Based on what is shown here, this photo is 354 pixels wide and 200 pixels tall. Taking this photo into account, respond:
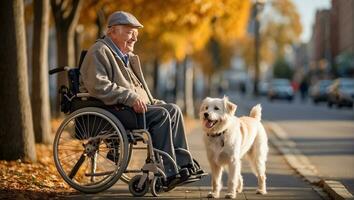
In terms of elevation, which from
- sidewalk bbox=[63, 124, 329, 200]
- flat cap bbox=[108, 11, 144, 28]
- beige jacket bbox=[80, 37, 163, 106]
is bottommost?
sidewalk bbox=[63, 124, 329, 200]

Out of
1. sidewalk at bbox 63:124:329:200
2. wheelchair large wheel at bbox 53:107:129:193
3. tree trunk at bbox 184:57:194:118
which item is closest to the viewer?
wheelchair large wheel at bbox 53:107:129:193

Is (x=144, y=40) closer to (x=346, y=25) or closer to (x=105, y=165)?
(x=105, y=165)

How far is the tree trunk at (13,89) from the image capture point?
418 inches

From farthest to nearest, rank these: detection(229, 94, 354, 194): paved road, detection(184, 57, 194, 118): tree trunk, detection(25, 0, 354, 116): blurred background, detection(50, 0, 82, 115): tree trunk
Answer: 1. detection(184, 57, 194, 118): tree trunk
2. detection(25, 0, 354, 116): blurred background
3. detection(50, 0, 82, 115): tree trunk
4. detection(229, 94, 354, 194): paved road

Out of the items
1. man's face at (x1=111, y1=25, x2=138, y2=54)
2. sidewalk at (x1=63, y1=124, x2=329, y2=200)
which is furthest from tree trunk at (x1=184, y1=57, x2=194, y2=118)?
man's face at (x1=111, y1=25, x2=138, y2=54)

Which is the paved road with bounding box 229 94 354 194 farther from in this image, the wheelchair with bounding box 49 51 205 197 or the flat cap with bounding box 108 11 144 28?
the flat cap with bounding box 108 11 144 28

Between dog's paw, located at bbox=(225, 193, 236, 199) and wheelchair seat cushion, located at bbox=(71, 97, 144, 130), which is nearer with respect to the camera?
wheelchair seat cushion, located at bbox=(71, 97, 144, 130)

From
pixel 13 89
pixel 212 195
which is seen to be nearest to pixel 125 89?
pixel 212 195

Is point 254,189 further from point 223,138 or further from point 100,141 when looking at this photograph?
point 100,141

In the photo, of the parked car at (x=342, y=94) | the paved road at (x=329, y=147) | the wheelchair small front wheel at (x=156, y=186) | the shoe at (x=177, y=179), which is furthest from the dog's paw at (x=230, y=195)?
the parked car at (x=342, y=94)

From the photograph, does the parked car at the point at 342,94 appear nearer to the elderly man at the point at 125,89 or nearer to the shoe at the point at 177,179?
the elderly man at the point at 125,89

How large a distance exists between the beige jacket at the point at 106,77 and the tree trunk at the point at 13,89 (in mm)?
2528

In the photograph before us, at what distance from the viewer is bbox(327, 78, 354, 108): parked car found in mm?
45906

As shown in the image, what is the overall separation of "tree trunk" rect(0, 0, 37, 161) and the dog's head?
3.40 metres
